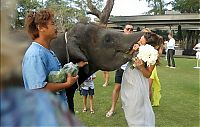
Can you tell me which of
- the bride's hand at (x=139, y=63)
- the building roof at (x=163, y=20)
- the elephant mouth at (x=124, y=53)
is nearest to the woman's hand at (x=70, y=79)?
the elephant mouth at (x=124, y=53)

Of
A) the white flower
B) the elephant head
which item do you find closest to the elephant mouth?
the elephant head

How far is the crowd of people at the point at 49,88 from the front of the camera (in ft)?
2.81

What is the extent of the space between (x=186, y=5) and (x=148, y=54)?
40497 mm

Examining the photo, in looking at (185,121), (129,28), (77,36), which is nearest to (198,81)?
(185,121)

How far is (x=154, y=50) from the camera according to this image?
4.38 m

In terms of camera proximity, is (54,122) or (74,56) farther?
(74,56)

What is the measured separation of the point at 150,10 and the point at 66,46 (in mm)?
55890

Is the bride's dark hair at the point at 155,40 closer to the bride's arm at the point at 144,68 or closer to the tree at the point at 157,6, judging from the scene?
the bride's arm at the point at 144,68

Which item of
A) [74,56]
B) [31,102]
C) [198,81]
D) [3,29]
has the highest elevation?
[3,29]

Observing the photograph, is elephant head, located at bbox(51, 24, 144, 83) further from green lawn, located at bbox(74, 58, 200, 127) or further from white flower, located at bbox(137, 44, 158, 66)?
green lawn, located at bbox(74, 58, 200, 127)

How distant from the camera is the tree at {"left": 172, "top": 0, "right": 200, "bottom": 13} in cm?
4135

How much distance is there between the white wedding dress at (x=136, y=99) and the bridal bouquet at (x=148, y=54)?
1.22 ft

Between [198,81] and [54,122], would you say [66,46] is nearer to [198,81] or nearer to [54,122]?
[54,122]

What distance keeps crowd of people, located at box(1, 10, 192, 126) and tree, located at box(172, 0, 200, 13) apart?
34.8m
